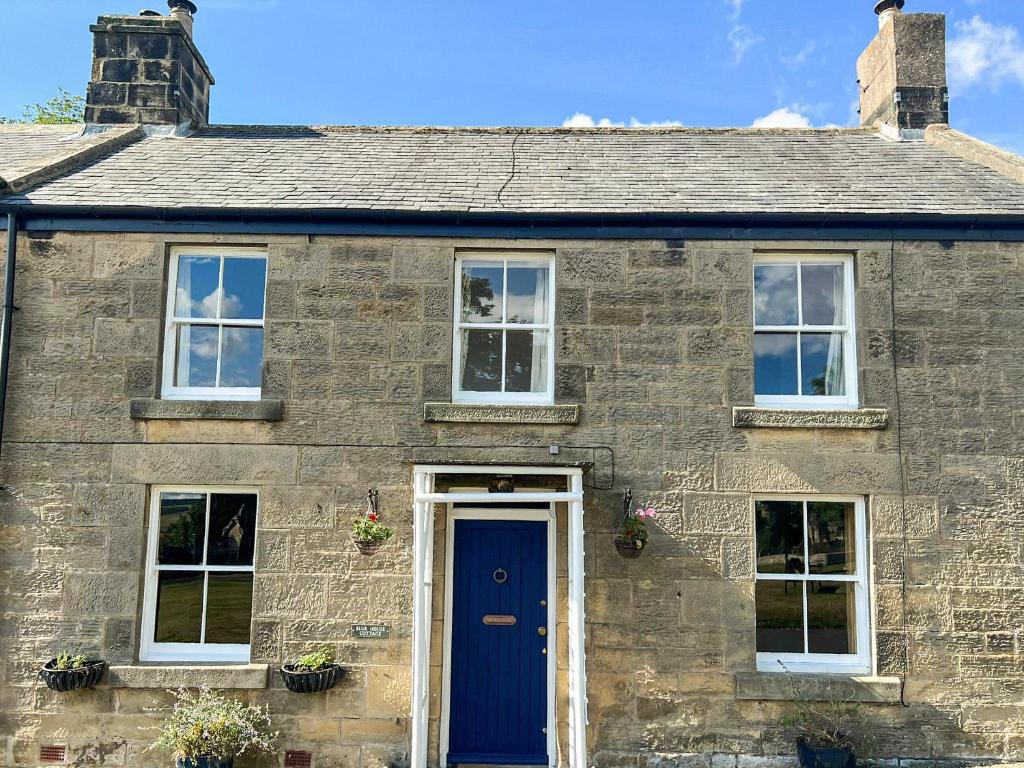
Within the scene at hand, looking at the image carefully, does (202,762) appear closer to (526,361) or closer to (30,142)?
(526,361)

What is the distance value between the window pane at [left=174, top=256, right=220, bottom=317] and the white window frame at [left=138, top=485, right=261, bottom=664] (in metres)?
1.64

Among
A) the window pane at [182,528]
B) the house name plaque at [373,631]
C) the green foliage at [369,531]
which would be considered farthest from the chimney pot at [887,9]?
the window pane at [182,528]

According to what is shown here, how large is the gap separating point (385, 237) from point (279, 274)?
1030 millimetres

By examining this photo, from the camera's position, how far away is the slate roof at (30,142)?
838cm

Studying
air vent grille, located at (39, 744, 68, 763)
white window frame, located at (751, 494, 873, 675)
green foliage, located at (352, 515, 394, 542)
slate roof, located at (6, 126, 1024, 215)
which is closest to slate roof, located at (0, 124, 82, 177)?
slate roof, located at (6, 126, 1024, 215)

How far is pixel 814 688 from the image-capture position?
6.32 m

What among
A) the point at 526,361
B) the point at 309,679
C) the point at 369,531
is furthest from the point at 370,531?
the point at 526,361

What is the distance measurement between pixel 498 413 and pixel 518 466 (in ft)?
1.70

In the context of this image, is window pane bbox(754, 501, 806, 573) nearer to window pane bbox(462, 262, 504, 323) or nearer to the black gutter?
the black gutter

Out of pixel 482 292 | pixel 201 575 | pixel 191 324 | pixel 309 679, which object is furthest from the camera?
pixel 482 292

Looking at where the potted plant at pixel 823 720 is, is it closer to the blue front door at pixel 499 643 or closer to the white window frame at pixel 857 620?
the white window frame at pixel 857 620

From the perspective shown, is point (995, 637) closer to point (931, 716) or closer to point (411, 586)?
point (931, 716)

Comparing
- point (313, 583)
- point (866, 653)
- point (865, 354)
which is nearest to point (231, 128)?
point (313, 583)

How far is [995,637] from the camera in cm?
643
